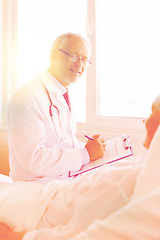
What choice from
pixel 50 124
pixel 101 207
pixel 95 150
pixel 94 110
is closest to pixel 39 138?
pixel 50 124

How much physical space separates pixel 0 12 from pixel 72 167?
185 centimetres

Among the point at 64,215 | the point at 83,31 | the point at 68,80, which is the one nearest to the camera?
the point at 64,215

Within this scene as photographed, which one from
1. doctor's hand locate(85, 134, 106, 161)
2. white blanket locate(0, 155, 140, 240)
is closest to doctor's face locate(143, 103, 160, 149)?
white blanket locate(0, 155, 140, 240)

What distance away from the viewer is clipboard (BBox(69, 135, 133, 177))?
1291 millimetres

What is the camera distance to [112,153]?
4.54ft

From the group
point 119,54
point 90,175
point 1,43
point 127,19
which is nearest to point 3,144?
point 1,43

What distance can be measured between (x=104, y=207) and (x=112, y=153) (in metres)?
0.74

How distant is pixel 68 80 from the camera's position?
162cm

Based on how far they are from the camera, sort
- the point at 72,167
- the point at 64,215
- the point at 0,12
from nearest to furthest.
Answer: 1. the point at 64,215
2. the point at 72,167
3. the point at 0,12

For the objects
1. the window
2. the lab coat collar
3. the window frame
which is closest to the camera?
the lab coat collar

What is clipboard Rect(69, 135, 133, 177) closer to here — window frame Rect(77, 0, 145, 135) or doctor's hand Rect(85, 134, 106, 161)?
doctor's hand Rect(85, 134, 106, 161)

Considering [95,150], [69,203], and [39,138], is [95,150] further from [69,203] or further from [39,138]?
[69,203]

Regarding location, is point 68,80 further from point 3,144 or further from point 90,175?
point 3,144

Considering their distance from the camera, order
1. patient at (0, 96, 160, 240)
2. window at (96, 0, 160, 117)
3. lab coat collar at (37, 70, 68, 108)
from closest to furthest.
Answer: patient at (0, 96, 160, 240), lab coat collar at (37, 70, 68, 108), window at (96, 0, 160, 117)
